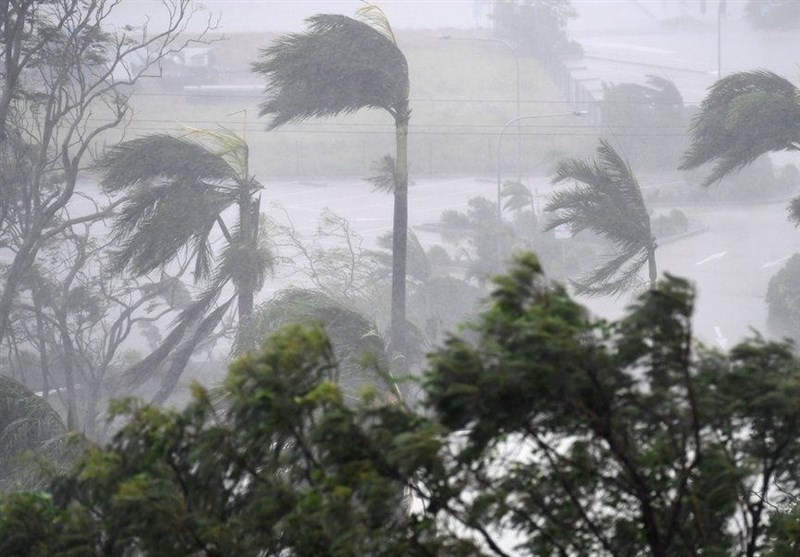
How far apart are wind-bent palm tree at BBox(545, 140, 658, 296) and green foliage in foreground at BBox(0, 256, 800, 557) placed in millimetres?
10023

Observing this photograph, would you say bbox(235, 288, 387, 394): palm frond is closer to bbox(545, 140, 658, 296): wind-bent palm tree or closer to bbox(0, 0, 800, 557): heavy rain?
bbox(0, 0, 800, 557): heavy rain

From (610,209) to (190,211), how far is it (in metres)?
5.29

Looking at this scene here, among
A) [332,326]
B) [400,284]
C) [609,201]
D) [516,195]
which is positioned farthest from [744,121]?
[516,195]

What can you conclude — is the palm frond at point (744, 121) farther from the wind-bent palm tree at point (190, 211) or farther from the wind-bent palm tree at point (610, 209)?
the wind-bent palm tree at point (190, 211)

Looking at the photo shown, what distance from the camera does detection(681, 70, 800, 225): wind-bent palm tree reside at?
1271cm

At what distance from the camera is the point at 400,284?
1470 cm

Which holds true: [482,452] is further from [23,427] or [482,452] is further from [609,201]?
[609,201]

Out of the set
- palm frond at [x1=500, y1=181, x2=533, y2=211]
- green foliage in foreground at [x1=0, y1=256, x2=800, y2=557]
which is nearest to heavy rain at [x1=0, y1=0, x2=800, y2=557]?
green foliage in foreground at [x1=0, y1=256, x2=800, y2=557]

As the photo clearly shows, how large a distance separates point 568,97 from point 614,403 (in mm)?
23069

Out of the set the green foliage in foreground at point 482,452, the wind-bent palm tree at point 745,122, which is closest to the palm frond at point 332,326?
the wind-bent palm tree at point 745,122

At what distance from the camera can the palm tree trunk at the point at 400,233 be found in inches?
548

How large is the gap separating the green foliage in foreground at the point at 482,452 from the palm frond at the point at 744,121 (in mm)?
9384

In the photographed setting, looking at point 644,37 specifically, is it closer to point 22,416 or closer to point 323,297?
point 323,297

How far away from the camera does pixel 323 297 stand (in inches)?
464
